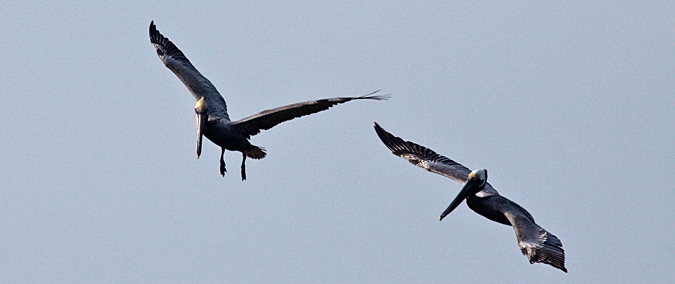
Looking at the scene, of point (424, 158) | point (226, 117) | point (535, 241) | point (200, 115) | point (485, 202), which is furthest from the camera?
point (424, 158)

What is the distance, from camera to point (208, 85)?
23.6 m

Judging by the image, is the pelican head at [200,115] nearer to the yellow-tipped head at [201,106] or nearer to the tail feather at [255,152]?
the yellow-tipped head at [201,106]

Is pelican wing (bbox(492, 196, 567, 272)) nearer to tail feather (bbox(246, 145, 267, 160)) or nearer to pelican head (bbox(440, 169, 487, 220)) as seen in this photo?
pelican head (bbox(440, 169, 487, 220))

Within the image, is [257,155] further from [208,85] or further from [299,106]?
[299,106]

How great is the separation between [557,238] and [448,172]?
385 centimetres

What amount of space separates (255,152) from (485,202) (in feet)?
14.7

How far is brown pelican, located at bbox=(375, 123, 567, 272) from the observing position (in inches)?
719

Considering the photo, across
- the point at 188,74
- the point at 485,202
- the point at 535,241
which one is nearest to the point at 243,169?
the point at 188,74

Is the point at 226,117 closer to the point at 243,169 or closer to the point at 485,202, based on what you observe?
the point at 243,169

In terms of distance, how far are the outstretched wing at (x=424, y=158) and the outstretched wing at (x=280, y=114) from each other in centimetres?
307

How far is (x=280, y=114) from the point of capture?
20.6m

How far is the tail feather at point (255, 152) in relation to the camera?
890 inches

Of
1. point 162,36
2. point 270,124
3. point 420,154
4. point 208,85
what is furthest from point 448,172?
point 162,36

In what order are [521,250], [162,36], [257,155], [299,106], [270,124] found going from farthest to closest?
[162,36]
[257,155]
[270,124]
[299,106]
[521,250]
